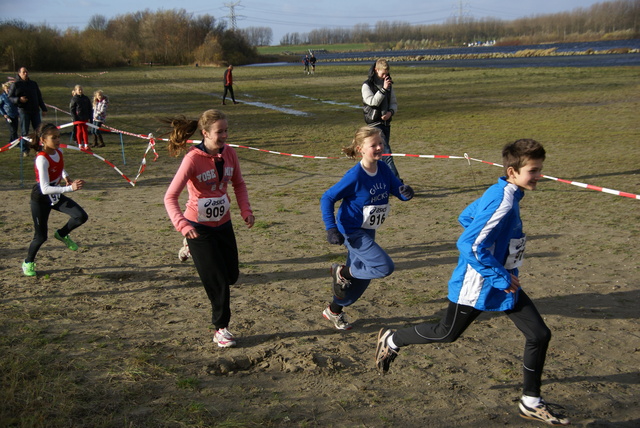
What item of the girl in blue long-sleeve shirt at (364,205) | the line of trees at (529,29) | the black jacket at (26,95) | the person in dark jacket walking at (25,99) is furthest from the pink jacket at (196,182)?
the line of trees at (529,29)

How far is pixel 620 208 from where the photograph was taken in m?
8.92

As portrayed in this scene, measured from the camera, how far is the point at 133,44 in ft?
299

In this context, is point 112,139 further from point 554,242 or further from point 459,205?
point 554,242

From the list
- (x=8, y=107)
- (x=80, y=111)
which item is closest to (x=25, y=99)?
(x=8, y=107)

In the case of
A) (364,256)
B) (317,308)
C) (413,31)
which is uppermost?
(413,31)

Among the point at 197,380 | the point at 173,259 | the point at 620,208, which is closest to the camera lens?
the point at 197,380

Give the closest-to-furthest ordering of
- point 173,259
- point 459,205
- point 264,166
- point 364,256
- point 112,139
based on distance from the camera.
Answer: point 364,256 → point 173,259 → point 459,205 → point 264,166 → point 112,139

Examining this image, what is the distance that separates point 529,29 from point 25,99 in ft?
580

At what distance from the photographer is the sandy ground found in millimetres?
3883

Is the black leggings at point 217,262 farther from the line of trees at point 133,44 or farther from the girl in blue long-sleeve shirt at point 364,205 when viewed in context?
the line of trees at point 133,44

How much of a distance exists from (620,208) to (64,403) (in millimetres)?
8093

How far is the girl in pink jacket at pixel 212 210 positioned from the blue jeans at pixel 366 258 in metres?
0.96

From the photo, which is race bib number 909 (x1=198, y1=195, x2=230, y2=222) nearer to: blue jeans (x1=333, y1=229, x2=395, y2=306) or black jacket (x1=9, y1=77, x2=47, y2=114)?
blue jeans (x1=333, y1=229, x2=395, y2=306)

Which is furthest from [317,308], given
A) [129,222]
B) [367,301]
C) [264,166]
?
[264,166]
